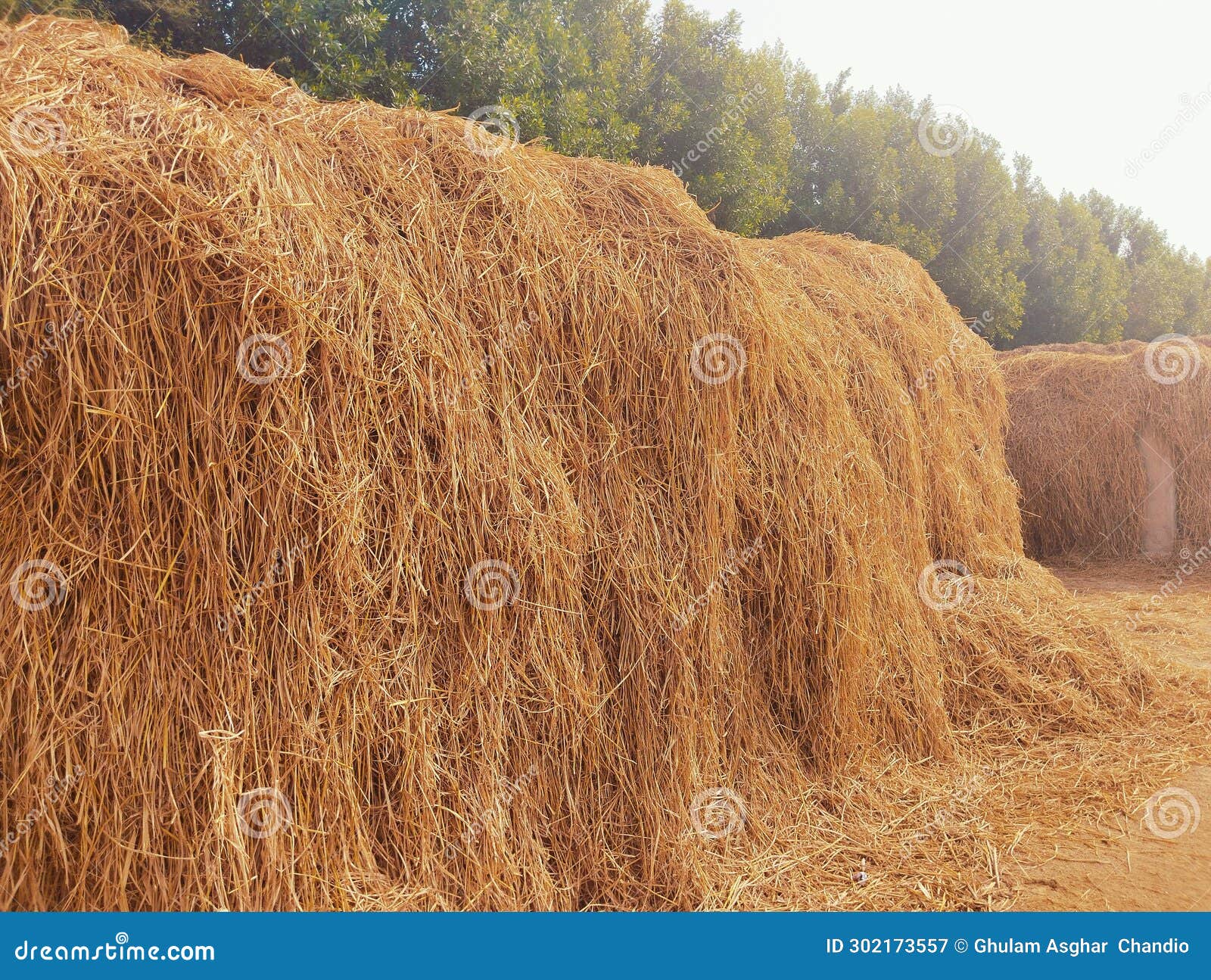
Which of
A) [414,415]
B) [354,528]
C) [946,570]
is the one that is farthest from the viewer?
[946,570]

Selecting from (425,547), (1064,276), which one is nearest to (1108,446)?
(425,547)

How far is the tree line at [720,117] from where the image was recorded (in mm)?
10148

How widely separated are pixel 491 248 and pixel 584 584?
50.3 inches

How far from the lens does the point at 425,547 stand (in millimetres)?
2693

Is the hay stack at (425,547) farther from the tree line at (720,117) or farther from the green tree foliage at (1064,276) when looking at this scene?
the green tree foliage at (1064,276)

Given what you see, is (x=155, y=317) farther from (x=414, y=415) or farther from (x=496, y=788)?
(x=496, y=788)

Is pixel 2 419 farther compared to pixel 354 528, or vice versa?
pixel 354 528

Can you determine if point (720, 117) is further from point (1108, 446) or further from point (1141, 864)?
point (1141, 864)

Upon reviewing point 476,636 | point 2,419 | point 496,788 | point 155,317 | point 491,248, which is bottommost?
point 496,788

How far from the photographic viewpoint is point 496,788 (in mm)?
2715

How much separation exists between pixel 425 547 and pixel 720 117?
14739 millimetres

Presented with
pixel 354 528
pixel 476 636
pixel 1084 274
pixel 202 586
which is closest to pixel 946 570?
pixel 476 636

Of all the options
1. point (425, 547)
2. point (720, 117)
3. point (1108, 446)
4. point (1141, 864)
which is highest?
point (720, 117)

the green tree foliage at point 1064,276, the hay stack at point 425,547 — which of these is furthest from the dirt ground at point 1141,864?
the green tree foliage at point 1064,276
